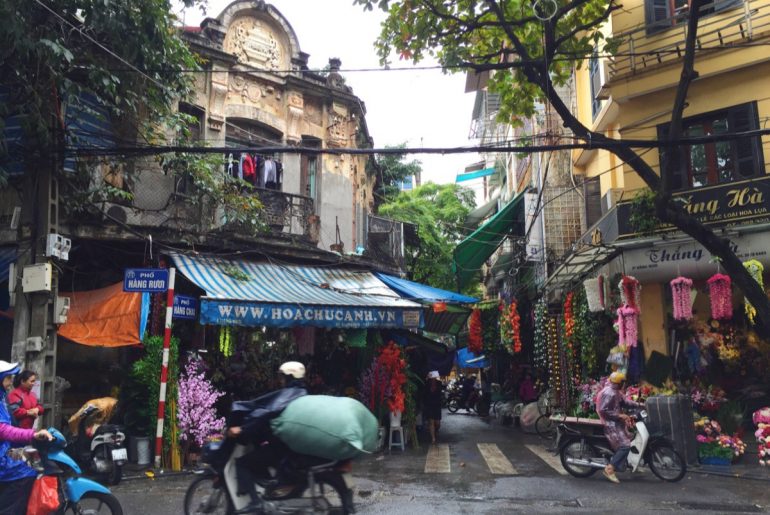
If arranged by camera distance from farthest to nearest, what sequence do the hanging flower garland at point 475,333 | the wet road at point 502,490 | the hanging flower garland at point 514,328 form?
the hanging flower garland at point 475,333 < the hanging flower garland at point 514,328 < the wet road at point 502,490

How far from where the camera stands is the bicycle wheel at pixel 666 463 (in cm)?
907

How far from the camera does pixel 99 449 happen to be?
8898 mm

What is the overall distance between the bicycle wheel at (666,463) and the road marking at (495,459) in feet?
6.77

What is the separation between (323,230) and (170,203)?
4105 mm

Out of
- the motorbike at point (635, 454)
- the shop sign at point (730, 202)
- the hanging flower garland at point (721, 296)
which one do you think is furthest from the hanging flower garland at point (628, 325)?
the motorbike at point (635, 454)

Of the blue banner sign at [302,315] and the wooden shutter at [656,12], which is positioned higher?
the wooden shutter at [656,12]

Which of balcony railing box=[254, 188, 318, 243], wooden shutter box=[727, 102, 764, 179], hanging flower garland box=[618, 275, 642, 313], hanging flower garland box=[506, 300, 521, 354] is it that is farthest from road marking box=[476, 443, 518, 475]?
wooden shutter box=[727, 102, 764, 179]

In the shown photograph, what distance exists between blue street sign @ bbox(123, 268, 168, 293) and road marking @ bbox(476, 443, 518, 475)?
5.97 meters

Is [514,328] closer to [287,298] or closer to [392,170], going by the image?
[287,298]

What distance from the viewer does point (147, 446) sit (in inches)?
401

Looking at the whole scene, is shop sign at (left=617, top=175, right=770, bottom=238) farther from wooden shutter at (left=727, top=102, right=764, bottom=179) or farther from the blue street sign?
the blue street sign

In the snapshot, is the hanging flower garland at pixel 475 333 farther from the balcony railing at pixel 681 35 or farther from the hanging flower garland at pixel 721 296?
the hanging flower garland at pixel 721 296

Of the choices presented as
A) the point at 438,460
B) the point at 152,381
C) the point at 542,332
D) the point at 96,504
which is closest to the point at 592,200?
the point at 542,332

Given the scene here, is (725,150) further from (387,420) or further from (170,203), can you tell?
(170,203)
